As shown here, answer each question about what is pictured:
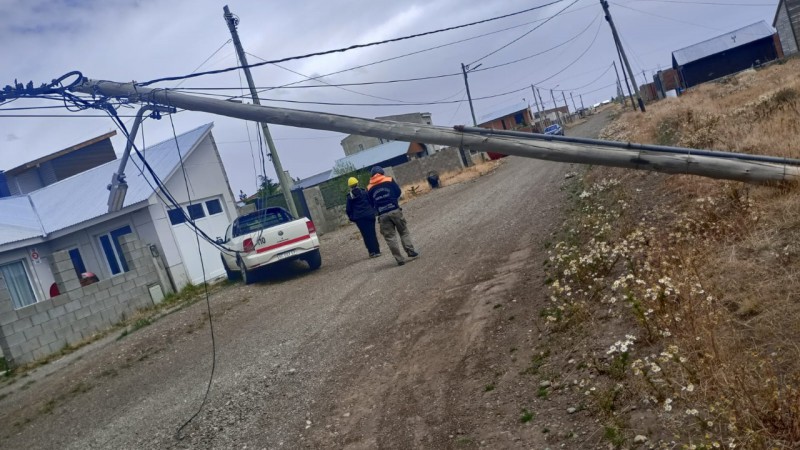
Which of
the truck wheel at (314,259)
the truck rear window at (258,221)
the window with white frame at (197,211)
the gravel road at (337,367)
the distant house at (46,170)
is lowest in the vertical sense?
the gravel road at (337,367)

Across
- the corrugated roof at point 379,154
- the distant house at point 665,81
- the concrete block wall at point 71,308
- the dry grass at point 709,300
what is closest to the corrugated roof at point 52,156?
the concrete block wall at point 71,308

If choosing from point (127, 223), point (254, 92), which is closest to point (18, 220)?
point (127, 223)

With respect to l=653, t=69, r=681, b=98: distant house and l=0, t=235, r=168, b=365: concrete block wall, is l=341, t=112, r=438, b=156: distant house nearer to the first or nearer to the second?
l=653, t=69, r=681, b=98: distant house

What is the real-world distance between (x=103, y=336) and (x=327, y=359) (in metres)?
9.20

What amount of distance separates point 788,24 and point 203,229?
53265 mm

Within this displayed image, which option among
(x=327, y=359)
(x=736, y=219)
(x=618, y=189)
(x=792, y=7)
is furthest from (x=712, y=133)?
(x=792, y=7)

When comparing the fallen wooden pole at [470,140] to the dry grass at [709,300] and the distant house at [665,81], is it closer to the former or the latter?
the dry grass at [709,300]

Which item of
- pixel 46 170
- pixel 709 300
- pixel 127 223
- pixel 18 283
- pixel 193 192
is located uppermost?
pixel 46 170

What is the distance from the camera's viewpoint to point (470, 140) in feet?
29.8

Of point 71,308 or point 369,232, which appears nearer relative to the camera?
point 369,232

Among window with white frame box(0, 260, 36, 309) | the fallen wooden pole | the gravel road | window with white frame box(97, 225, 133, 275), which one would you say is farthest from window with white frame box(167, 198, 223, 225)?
the fallen wooden pole

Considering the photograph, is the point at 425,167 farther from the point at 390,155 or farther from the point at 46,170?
the point at 46,170

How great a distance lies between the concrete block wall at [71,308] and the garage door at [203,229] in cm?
196

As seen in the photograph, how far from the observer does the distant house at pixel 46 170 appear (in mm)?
26922
